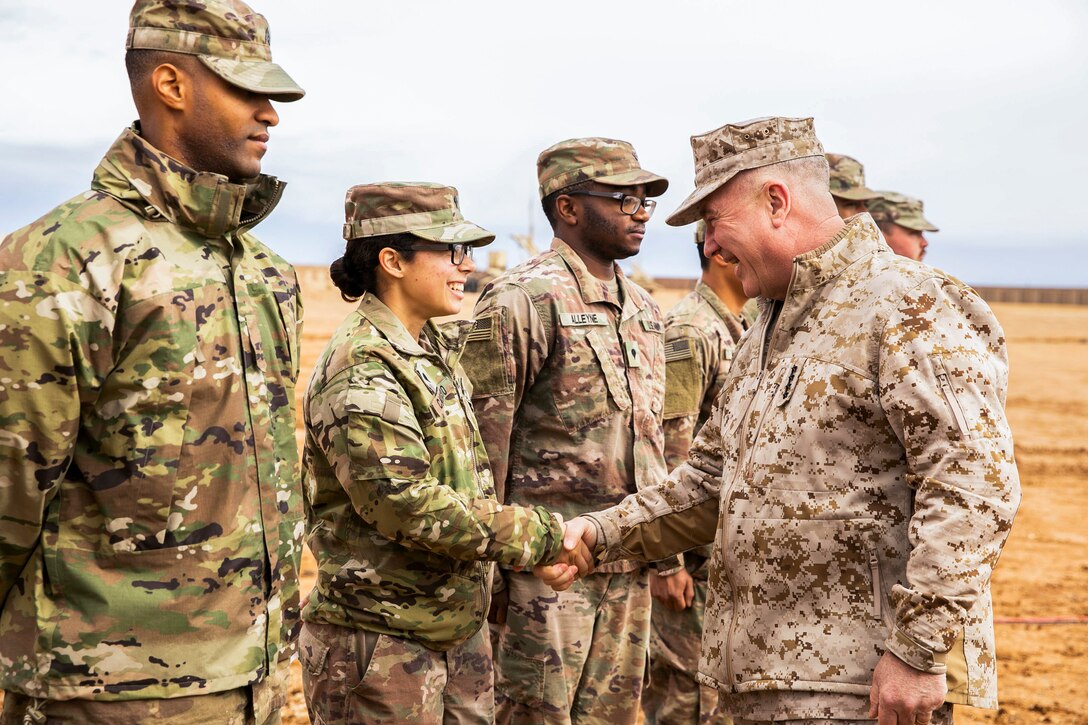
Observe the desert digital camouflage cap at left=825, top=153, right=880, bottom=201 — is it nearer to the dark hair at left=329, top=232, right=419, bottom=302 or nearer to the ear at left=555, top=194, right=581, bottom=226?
the ear at left=555, top=194, right=581, bottom=226

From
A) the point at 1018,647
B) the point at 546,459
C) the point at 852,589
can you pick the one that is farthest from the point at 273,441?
the point at 1018,647

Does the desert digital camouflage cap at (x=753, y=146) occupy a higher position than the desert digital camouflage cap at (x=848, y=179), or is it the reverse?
the desert digital camouflage cap at (x=753, y=146)

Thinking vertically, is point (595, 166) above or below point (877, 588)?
above

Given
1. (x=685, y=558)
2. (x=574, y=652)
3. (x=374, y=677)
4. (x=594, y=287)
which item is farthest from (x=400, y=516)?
(x=685, y=558)

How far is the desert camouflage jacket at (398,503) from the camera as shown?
10.8 ft

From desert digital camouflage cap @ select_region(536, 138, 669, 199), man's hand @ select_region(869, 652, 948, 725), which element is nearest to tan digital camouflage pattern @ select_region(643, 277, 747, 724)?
desert digital camouflage cap @ select_region(536, 138, 669, 199)

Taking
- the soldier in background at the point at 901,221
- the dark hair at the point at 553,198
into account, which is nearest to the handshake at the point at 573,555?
the dark hair at the point at 553,198

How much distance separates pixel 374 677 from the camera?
3385mm

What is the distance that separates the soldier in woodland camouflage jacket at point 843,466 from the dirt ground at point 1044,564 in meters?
3.62

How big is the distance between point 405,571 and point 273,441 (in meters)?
0.79

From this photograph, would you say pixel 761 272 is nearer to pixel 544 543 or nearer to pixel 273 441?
pixel 544 543

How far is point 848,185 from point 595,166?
2.64 metres

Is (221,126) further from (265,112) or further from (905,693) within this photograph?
(905,693)

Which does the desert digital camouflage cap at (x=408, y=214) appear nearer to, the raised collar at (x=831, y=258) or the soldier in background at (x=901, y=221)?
the raised collar at (x=831, y=258)
